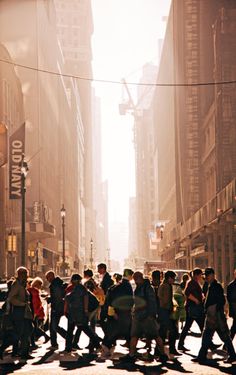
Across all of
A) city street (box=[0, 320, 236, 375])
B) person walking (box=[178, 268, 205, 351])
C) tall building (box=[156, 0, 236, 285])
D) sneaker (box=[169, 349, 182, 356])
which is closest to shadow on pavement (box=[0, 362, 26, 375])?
city street (box=[0, 320, 236, 375])

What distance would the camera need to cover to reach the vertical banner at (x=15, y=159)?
6475cm

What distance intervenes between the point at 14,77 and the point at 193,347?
5668 centimetres

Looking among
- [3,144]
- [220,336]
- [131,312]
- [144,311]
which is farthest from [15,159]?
[220,336]

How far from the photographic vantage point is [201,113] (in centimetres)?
8344

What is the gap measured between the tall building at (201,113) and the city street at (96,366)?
139 feet

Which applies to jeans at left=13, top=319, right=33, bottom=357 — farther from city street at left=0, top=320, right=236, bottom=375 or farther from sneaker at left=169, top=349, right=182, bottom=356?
sneaker at left=169, top=349, right=182, bottom=356

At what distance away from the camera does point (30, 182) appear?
8606 cm

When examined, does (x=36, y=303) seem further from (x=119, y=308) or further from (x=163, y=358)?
(x=163, y=358)

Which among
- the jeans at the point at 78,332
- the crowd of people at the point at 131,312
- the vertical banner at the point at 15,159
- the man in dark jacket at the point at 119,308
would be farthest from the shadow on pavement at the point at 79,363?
the vertical banner at the point at 15,159

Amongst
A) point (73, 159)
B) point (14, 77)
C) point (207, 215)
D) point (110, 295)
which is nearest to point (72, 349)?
point (110, 295)

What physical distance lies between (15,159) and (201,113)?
24.5 metres

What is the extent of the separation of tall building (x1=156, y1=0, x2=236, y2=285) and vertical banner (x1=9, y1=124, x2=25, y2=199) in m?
14.2

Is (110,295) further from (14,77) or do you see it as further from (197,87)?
(197,87)

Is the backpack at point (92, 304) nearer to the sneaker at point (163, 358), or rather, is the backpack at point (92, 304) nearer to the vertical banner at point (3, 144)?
the sneaker at point (163, 358)
